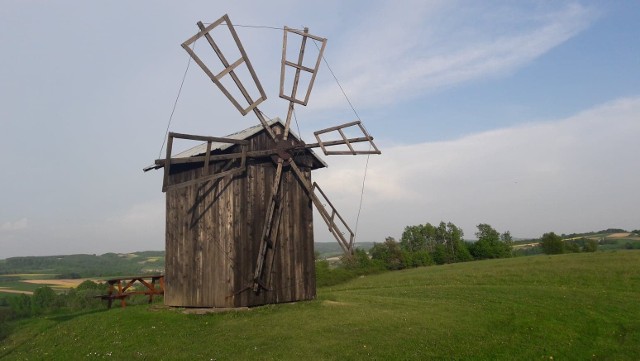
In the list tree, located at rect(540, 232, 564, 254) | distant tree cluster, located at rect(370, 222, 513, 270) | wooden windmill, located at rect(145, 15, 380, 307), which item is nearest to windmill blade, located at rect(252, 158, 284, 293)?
wooden windmill, located at rect(145, 15, 380, 307)

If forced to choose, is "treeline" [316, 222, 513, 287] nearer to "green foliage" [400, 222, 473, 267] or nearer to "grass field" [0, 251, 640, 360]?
"green foliage" [400, 222, 473, 267]

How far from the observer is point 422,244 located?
101 meters

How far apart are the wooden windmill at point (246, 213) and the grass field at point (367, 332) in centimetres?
108

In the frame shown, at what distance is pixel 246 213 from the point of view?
Answer: 17.5 meters

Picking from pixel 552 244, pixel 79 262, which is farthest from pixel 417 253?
pixel 79 262

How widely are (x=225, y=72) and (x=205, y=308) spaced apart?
9760 millimetres

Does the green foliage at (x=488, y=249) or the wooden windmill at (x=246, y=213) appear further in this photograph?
the green foliage at (x=488, y=249)

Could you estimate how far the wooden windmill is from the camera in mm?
16922

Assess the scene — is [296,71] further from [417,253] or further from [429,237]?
[429,237]

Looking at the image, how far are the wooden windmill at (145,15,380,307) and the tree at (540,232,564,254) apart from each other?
69208 millimetres

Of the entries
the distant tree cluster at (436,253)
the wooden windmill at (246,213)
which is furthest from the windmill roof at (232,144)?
the distant tree cluster at (436,253)

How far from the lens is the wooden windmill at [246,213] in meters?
16.9

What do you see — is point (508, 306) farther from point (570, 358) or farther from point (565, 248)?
point (565, 248)

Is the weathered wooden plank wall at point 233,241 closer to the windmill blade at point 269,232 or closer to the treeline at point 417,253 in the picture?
the windmill blade at point 269,232
